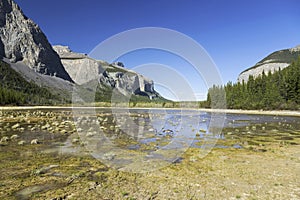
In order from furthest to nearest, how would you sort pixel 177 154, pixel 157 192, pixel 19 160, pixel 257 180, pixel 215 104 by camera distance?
pixel 215 104, pixel 177 154, pixel 19 160, pixel 257 180, pixel 157 192

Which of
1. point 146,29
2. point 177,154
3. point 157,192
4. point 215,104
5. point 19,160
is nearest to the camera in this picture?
point 157,192

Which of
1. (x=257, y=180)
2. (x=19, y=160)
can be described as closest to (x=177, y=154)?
(x=257, y=180)

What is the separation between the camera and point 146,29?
22.7m

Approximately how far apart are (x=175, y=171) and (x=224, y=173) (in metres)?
2.76

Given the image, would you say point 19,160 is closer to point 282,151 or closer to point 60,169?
point 60,169

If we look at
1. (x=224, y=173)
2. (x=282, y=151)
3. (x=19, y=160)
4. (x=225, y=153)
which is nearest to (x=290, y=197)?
(x=224, y=173)

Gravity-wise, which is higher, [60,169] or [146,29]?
[146,29]

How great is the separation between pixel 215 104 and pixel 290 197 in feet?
425

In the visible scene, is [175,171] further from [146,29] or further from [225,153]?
[146,29]

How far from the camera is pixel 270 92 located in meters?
87.4

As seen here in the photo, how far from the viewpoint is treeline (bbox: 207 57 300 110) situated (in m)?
79.5

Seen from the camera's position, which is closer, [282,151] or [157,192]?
[157,192]

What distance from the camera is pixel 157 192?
931 centimetres

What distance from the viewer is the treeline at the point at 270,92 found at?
261 ft
